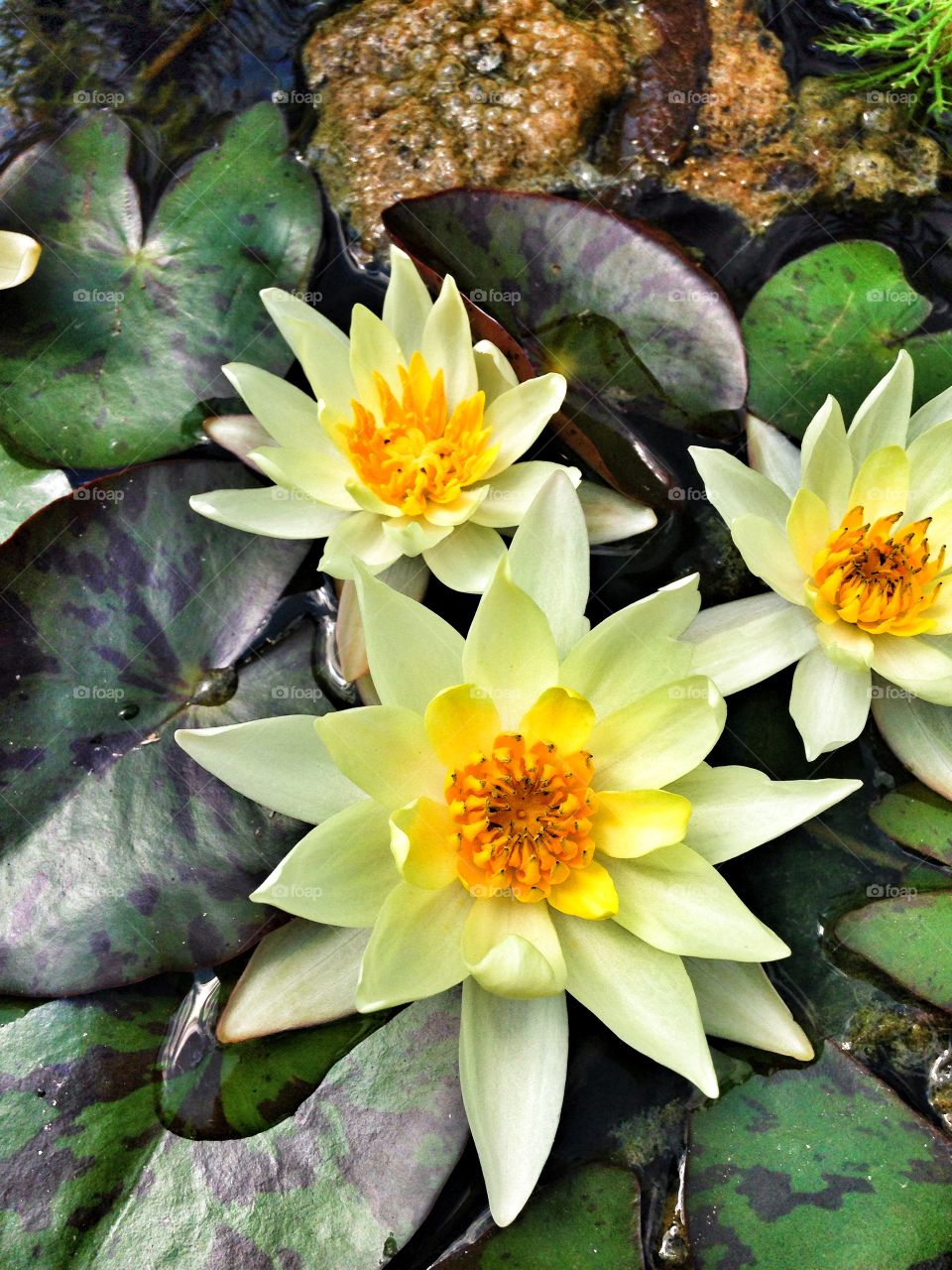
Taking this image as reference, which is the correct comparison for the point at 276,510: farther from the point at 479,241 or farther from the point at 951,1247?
the point at 951,1247

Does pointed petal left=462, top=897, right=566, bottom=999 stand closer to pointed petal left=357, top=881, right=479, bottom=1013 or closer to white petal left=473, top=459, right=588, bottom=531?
pointed petal left=357, top=881, right=479, bottom=1013

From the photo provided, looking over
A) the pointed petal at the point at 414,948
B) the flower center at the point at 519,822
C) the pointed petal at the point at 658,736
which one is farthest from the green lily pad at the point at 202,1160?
the pointed petal at the point at 658,736

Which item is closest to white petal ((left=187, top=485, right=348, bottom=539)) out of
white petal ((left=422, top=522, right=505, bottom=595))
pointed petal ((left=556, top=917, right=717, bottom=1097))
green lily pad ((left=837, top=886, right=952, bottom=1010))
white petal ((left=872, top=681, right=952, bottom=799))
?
white petal ((left=422, top=522, right=505, bottom=595))

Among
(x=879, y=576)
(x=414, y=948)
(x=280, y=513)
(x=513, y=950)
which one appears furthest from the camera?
(x=280, y=513)

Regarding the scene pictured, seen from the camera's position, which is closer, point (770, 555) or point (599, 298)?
point (770, 555)

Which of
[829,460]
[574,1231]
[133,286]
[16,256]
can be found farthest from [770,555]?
[16,256]

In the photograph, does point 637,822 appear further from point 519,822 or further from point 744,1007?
point 744,1007

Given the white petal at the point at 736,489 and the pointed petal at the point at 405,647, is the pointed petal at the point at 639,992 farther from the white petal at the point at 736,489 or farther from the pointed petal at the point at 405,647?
the white petal at the point at 736,489
